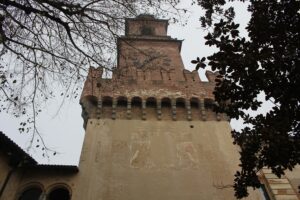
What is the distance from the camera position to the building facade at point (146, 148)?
10273mm

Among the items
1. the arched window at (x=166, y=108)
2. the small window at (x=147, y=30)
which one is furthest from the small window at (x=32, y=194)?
the small window at (x=147, y=30)

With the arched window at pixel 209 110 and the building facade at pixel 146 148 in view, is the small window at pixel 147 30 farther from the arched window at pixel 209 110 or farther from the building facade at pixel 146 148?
the arched window at pixel 209 110

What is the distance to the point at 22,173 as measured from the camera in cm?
1042

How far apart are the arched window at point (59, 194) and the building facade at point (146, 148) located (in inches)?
1.2

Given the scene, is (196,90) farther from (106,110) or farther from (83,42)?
(83,42)

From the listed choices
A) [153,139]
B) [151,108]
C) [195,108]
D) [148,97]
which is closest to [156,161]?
[153,139]

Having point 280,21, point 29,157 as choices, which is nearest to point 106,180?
point 29,157

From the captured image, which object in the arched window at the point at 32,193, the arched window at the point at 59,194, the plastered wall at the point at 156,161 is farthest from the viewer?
the plastered wall at the point at 156,161

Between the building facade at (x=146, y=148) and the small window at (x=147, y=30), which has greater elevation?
the small window at (x=147, y=30)

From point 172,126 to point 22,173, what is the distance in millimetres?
5600

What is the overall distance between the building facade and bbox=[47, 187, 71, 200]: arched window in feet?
0.10

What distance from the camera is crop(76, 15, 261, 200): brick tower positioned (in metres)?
10.5

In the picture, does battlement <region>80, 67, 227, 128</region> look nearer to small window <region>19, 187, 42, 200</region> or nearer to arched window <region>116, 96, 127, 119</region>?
arched window <region>116, 96, 127, 119</region>

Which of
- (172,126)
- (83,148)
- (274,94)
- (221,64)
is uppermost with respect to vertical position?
(172,126)
